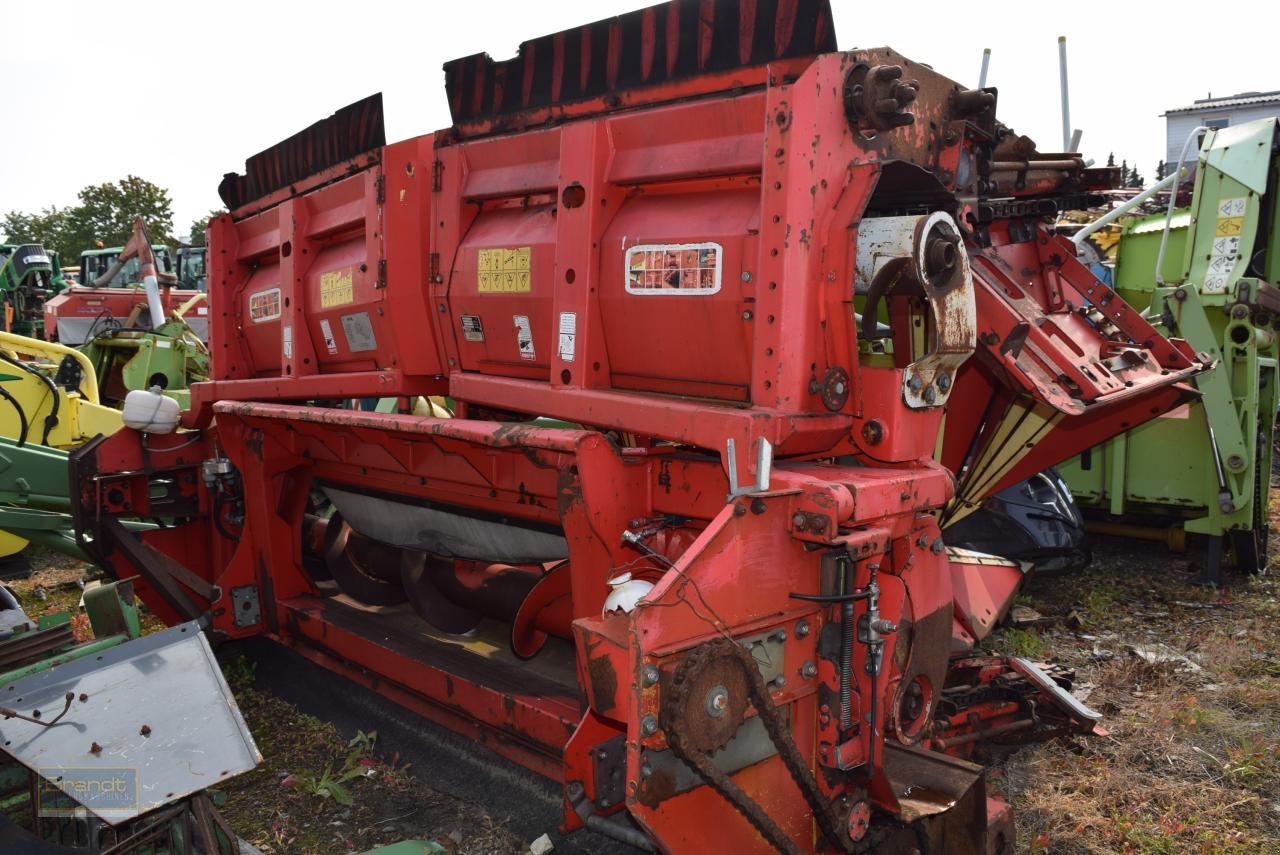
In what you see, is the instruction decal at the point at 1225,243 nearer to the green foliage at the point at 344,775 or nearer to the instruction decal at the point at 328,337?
the instruction decal at the point at 328,337

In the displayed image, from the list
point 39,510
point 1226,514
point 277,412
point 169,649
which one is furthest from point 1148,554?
point 39,510

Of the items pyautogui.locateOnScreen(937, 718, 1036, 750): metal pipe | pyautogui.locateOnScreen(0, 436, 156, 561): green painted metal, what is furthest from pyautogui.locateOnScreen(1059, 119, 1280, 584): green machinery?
pyautogui.locateOnScreen(0, 436, 156, 561): green painted metal

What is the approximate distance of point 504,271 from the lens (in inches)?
128

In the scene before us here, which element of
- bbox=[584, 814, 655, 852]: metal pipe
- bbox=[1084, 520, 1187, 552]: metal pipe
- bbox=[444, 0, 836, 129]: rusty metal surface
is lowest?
bbox=[1084, 520, 1187, 552]: metal pipe

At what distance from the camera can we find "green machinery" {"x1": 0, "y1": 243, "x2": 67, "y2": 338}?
42.7 ft

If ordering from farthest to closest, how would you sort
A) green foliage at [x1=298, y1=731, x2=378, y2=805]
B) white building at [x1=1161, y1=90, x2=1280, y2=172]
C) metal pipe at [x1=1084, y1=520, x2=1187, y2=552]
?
white building at [x1=1161, y1=90, x2=1280, y2=172] < metal pipe at [x1=1084, y1=520, x2=1187, y2=552] < green foliage at [x1=298, y1=731, x2=378, y2=805]

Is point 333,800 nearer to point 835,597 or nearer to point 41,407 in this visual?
point 835,597

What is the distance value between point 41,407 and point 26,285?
887 centimetres

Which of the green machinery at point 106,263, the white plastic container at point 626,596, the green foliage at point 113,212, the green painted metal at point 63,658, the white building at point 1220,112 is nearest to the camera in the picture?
the white plastic container at point 626,596

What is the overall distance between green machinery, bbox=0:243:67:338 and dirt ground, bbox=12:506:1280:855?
32.3 feet

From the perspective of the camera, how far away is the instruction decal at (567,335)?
9.60ft

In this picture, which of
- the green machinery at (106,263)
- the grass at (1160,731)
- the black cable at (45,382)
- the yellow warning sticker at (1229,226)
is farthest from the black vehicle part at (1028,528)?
the green machinery at (106,263)

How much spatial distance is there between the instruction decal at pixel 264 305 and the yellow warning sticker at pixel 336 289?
0.51 meters

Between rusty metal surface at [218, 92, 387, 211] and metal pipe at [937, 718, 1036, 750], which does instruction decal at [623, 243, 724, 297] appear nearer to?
rusty metal surface at [218, 92, 387, 211]
